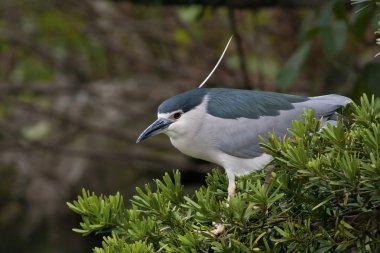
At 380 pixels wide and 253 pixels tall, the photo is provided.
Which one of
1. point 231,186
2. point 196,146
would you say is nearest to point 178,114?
point 196,146

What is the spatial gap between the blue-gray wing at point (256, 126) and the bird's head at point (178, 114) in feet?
0.26

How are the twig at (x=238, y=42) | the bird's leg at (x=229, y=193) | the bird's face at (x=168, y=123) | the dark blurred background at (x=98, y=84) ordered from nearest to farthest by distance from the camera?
the bird's leg at (x=229, y=193)
the bird's face at (x=168, y=123)
the twig at (x=238, y=42)
the dark blurred background at (x=98, y=84)

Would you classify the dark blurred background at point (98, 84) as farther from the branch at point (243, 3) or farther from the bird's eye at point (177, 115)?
the bird's eye at point (177, 115)

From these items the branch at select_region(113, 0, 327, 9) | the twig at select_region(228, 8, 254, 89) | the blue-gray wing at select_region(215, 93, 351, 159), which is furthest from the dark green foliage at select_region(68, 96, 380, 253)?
the twig at select_region(228, 8, 254, 89)

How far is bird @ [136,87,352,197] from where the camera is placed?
1.90 metres

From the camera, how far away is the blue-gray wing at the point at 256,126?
1.89m

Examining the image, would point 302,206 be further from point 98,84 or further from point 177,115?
point 98,84

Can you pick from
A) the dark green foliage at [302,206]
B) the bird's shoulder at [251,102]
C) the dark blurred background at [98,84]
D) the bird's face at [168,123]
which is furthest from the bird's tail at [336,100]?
the dark blurred background at [98,84]

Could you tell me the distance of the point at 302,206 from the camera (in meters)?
1.34

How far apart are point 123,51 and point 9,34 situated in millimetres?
667

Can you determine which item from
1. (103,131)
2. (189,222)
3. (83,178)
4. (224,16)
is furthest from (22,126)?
(189,222)

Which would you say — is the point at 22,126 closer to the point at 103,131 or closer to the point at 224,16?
the point at 103,131

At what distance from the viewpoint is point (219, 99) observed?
6.48 feet

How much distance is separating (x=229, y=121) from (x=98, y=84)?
136 inches
